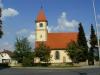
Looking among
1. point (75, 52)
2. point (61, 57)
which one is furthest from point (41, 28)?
point (75, 52)

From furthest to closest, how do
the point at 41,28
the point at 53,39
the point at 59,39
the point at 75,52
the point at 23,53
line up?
1. the point at 59,39
2. the point at 53,39
3. the point at 41,28
4. the point at 75,52
5. the point at 23,53

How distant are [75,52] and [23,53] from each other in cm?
1403

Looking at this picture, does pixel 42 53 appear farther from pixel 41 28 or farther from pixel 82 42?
pixel 41 28

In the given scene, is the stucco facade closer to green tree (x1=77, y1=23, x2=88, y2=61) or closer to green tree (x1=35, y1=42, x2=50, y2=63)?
green tree (x1=77, y1=23, x2=88, y2=61)

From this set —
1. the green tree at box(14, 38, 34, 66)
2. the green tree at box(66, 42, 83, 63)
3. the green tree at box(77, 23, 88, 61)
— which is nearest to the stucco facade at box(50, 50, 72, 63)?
the green tree at box(66, 42, 83, 63)

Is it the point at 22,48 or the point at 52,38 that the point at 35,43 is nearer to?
the point at 52,38

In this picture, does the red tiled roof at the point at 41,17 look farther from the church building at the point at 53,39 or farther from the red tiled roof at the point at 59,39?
the red tiled roof at the point at 59,39

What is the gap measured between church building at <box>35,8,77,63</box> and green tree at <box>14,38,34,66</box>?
14.3m

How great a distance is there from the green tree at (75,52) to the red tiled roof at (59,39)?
11982 mm

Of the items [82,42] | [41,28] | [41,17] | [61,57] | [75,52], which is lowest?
[61,57]

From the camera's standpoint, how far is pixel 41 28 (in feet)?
330

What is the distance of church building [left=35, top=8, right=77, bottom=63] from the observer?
98.7m

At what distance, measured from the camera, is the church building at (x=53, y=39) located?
98.7 meters

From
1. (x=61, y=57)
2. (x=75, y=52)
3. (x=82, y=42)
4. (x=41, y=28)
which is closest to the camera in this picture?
(x=75, y=52)
